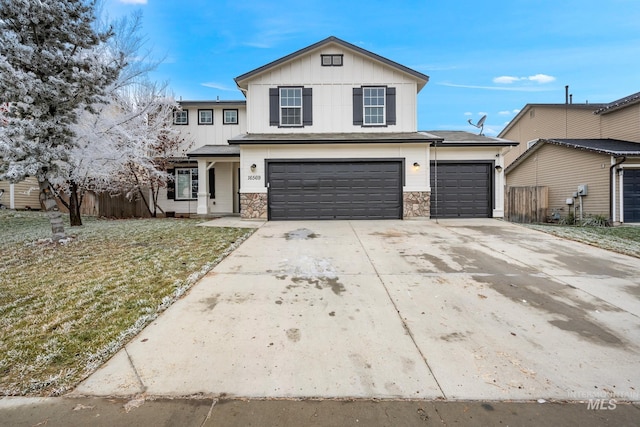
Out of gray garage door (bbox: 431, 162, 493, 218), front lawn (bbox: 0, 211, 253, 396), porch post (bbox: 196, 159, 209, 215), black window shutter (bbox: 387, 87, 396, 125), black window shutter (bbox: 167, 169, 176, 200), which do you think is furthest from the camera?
black window shutter (bbox: 167, 169, 176, 200)

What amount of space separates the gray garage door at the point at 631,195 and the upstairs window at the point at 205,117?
705 inches

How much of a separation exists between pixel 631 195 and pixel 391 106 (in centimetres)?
976

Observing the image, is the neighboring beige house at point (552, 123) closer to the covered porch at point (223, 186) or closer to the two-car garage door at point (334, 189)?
the two-car garage door at point (334, 189)

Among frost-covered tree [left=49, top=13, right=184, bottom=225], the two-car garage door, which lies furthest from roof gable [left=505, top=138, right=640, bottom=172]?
frost-covered tree [left=49, top=13, right=184, bottom=225]

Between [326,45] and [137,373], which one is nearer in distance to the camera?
[137,373]

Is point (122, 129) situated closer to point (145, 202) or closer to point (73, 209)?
point (73, 209)

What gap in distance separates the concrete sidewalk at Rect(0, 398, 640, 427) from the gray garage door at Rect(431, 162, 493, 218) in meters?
10.7

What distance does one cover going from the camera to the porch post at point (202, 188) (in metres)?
14.1

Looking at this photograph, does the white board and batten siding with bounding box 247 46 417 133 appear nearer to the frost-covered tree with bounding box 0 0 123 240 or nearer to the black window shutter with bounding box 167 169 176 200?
the black window shutter with bounding box 167 169 176 200

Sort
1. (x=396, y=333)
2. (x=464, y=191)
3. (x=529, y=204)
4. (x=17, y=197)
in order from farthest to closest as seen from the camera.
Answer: (x=17, y=197) → (x=529, y=204) → (x=464, y=191) → (x=396, y=333)

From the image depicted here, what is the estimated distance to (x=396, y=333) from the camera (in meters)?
3.27

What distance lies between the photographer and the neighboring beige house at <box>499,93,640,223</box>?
1222 centimetres

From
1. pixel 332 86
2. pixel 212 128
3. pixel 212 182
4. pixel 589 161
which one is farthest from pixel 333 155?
pixel 589 161

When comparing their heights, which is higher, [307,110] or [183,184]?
[307,110]
